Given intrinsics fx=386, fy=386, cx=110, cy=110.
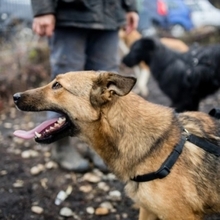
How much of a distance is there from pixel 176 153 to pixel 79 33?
164 centimetres

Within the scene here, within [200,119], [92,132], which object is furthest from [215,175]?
[92,132]

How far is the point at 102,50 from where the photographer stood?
3.80m

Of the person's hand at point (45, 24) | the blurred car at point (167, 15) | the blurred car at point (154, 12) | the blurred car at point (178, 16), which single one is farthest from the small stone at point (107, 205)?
the blurred car at point (178, 16)

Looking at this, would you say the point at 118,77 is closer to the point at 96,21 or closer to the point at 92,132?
the point at 92,132

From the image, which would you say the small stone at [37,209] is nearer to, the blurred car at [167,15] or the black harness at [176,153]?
the black harness at [176,153]

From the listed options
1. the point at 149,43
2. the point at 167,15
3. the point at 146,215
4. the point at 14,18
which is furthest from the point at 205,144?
the point at 167,15

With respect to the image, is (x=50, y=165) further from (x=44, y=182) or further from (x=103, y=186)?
(x=103, y=186)

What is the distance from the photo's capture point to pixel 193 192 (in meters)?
2.46

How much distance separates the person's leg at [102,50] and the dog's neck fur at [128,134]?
1.31 metres

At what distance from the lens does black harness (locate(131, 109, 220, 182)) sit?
2433 mm

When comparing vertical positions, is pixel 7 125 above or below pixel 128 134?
below

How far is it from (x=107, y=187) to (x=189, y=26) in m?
11.6

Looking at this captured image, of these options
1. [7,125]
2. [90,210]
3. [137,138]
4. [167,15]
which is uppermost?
[137,138]

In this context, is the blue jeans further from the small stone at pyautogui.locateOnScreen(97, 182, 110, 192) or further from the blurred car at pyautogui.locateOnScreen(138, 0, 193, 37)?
the blurred car at pyautogui.locateOnScreen(138, 0, 193, 37)
